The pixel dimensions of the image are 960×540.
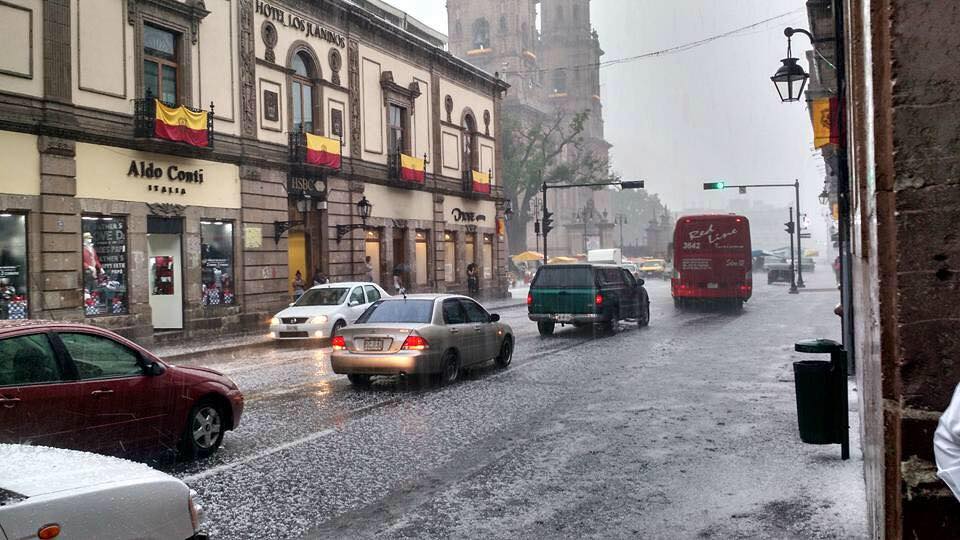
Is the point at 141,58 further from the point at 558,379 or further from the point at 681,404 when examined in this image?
A: the point at 681,404

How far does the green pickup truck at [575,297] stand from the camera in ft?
68.0

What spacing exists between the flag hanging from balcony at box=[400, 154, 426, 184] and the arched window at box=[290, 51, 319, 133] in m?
5.21

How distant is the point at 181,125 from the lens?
22.3 metres

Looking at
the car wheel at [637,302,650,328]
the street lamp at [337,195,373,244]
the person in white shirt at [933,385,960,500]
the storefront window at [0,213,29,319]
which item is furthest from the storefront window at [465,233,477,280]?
the person in white shirt at [933,385,960,500]

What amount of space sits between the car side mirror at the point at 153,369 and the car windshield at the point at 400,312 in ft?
17.4

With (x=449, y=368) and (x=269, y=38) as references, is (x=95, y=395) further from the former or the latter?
(x=269, y=38)

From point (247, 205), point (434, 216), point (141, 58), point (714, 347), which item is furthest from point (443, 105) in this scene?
point (714, 347)

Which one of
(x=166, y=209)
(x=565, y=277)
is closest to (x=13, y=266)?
(x=166, y=209)

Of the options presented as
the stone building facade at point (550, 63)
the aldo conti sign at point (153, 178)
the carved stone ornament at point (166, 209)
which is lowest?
the carved stone ornament at point (166, 209)

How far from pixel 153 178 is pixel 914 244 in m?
21.6

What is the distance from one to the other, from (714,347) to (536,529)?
12877 millimetres

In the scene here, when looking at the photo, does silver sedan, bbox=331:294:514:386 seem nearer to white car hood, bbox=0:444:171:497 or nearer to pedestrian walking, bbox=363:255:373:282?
white car hood, bbox=0:444:171:497

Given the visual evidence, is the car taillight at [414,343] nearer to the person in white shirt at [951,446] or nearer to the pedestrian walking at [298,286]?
the person in white shirt at [951,446]

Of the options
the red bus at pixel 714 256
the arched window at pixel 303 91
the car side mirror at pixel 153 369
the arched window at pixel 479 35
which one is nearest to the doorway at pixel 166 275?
the arched window at pixel 303 91
